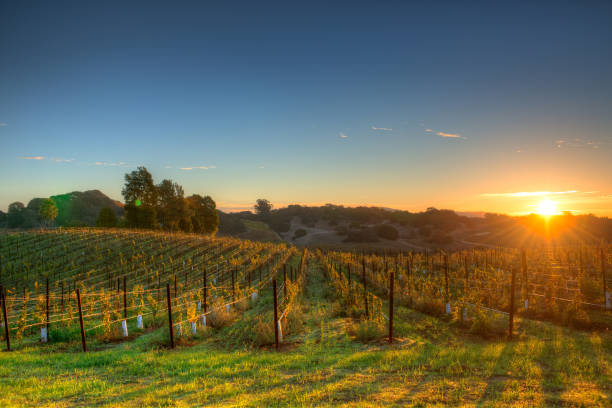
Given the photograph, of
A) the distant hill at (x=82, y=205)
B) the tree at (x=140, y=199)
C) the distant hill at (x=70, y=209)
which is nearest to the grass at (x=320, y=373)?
the tree at (x=140, y=199)

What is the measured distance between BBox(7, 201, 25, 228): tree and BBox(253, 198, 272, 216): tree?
7880 cm

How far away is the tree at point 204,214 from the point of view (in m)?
61.2

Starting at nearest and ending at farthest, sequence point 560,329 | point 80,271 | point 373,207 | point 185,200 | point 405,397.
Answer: point 405,397, point 560,329, point 80,271, point 185,200, point 373,207

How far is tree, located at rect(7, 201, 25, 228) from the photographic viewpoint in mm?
100900

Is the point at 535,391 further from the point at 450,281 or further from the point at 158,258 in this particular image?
the point at 158,258

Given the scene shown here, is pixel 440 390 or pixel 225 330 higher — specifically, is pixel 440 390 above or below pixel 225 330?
above

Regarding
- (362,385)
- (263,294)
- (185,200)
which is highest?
(185,200)

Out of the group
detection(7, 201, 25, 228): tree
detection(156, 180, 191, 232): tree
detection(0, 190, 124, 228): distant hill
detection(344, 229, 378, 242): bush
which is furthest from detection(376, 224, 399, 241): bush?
detection(7, 201, 25, 228): tree

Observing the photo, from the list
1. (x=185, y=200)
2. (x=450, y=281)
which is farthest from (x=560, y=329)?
(x=185, y=200)

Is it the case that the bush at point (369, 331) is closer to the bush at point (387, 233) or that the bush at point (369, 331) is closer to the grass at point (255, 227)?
the bush at point (387, 233)

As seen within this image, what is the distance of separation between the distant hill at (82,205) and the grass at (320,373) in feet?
360

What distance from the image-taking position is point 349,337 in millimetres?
8961

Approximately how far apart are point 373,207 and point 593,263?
10045 cm

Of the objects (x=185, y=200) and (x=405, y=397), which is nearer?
(x=405, y=397)
